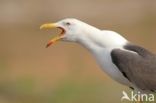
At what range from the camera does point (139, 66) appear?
936 cm

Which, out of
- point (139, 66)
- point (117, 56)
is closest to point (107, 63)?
point (117, 56)

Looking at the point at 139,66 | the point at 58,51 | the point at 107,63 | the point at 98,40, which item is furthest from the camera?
the point at 58,51

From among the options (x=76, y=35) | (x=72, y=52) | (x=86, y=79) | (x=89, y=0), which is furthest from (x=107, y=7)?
(x=76, y=35)

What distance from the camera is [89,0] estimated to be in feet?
90.4

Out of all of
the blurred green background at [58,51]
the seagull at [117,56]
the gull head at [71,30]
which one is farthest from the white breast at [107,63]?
the blurred green background at [58,51]

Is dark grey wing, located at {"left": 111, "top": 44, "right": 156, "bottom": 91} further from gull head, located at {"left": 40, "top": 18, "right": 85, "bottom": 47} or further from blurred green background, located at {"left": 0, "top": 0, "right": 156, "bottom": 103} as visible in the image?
blurred green background, located at {"left": 0, "top": 0, "right": 156, "bottom": 103}

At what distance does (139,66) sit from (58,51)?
8986 mm

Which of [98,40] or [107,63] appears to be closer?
[107,63]

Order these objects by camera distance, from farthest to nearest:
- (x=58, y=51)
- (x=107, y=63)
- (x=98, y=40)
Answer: (x=58, y=51)
(x=98, y=40)
(x=107, y=63)

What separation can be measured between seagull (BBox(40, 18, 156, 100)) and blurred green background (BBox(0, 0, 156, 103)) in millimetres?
2426

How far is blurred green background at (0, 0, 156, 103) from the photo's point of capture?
13.1 metres

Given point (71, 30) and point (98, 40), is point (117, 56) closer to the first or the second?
point (98, 40)

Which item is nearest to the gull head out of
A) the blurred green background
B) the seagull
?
the seagull

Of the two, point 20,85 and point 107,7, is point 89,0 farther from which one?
point 20,85
